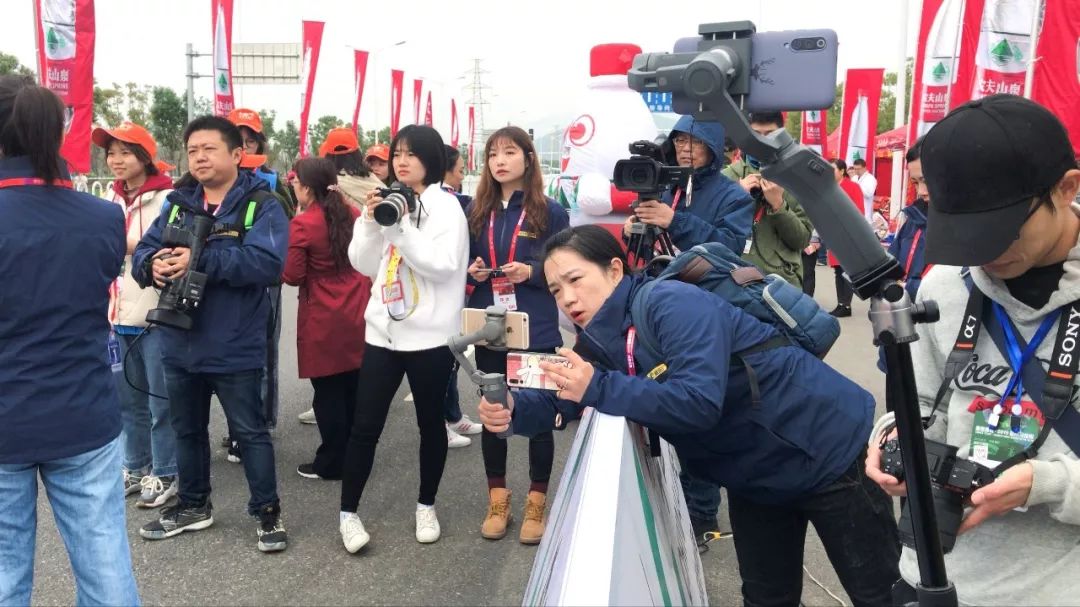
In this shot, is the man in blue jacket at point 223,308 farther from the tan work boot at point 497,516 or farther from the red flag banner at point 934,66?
the red flag banner at point 934,66

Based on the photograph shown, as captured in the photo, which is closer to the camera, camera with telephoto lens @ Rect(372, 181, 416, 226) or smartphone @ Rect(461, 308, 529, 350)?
smartphone @ Rect(461, 308, 529, 350)

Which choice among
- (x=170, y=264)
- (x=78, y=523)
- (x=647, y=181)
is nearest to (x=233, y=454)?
(x=170, y=264)

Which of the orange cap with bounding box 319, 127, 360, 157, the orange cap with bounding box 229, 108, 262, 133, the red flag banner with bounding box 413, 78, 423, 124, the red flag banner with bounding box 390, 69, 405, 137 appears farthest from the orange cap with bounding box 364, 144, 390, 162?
the red flag banner with bounding box 413, 78, 423, 124

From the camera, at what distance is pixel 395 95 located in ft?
85.8

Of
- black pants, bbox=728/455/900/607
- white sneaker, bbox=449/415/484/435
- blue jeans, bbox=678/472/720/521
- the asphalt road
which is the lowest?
the asphalt road

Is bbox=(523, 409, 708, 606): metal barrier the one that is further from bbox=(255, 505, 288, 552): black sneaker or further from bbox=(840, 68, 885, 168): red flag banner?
bbox=(840, 68, 885, 168): red flag banner

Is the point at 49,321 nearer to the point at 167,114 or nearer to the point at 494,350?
the point at 494,350

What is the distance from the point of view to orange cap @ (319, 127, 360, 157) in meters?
4.95

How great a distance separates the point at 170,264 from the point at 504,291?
1.55 metres

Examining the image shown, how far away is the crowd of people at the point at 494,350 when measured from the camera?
4.53 feet

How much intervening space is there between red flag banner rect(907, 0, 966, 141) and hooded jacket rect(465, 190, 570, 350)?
25.2ft

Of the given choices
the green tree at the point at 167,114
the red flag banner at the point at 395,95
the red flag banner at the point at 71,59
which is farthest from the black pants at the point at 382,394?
the green tree at the point at 167,114

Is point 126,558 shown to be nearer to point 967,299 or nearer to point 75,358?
point 75,358

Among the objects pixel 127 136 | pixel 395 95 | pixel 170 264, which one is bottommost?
pixel 170 264
